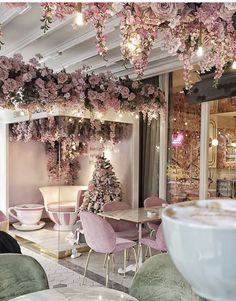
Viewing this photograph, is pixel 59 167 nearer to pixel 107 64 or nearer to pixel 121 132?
pixel 121 132

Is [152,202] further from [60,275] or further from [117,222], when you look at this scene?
[60,275]

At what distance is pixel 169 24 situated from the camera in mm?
2348

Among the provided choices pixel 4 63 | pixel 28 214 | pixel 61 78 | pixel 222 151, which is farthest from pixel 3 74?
pixel 28 214

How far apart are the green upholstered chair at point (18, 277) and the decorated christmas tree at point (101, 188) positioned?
13.3ft

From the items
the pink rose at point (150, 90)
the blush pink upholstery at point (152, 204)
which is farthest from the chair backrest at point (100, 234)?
the pink rose at point (150, 90)

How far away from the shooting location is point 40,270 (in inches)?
76.4

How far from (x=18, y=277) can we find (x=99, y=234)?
7.21ft

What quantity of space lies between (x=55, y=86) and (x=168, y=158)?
2.60 metres

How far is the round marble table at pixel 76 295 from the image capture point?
1.62m

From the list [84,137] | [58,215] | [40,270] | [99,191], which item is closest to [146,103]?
[84,137]

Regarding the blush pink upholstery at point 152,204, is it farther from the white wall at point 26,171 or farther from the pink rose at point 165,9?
the pink rose at point 165,9

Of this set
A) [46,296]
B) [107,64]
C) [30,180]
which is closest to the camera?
[46,296]

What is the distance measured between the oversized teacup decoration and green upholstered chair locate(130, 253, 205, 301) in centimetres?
117

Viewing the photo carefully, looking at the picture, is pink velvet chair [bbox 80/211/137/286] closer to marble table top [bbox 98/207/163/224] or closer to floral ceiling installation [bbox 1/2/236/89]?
marble table top [bbox 98/207/163/224]
